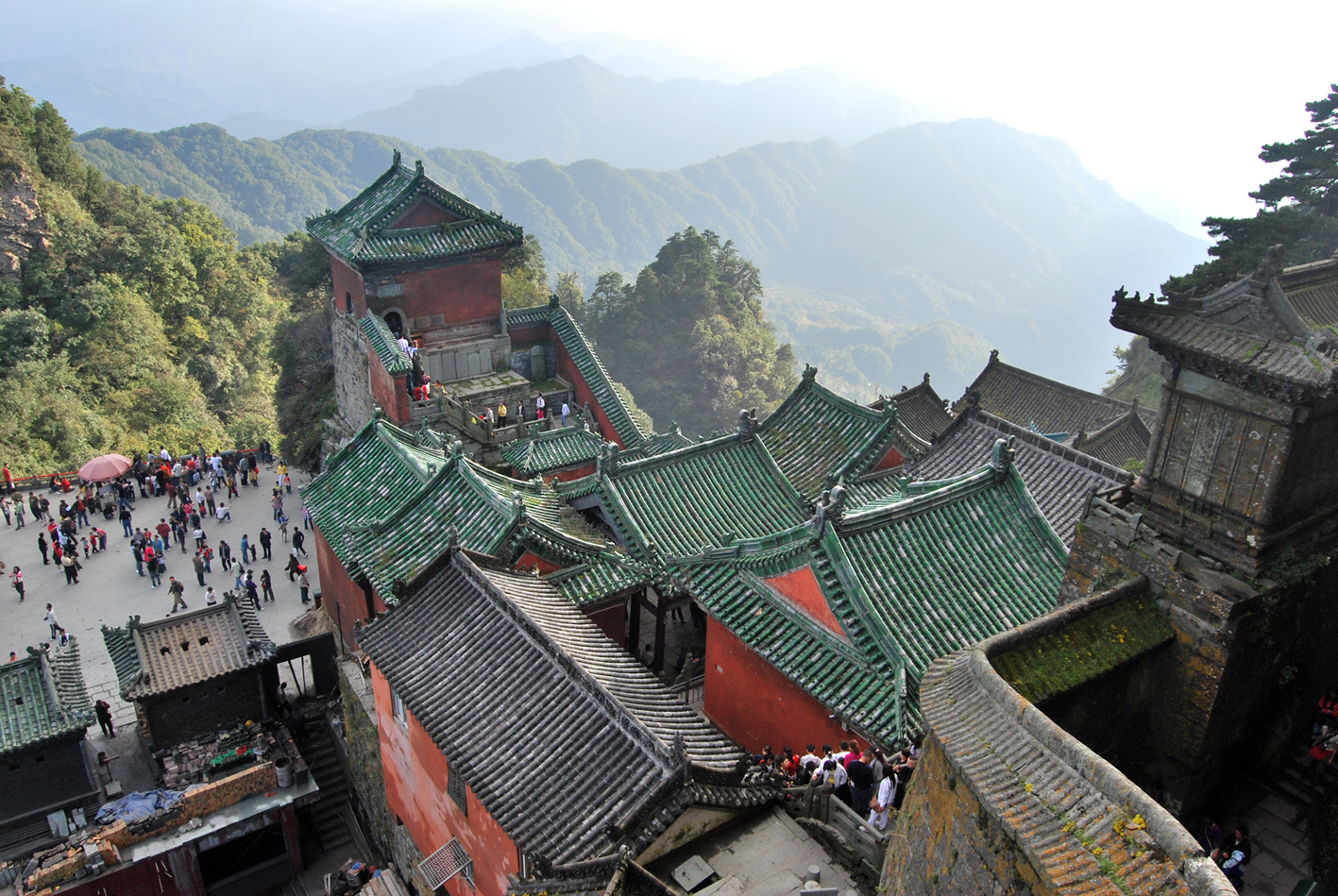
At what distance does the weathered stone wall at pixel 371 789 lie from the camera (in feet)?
54.2

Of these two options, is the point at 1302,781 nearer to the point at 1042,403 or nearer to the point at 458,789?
the point at 458,789

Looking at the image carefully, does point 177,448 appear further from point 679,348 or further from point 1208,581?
point 1208,581

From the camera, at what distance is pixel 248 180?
125688mm

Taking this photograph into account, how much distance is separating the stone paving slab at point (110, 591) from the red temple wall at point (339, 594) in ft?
6.43

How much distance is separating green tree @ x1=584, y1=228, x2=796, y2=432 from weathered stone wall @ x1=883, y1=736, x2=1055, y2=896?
2225 inches

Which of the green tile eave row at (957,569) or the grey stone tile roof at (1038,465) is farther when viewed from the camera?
the grey stone tile roof at (1038,465)

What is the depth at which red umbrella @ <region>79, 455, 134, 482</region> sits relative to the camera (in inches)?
1107

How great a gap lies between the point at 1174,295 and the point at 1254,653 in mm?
4667

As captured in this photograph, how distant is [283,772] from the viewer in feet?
60.7

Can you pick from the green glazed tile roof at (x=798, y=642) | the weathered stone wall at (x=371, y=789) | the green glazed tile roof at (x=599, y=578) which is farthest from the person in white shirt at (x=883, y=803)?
the weathered stone wall at (x=371, y=789)

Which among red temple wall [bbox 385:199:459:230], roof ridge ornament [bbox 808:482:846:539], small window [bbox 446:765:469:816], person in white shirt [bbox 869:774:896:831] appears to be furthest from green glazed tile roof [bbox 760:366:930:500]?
red temple wall [bbox 385:199:459:230]

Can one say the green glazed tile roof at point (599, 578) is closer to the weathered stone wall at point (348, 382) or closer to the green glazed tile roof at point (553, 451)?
the green glazed tile roof at point (553, 451)

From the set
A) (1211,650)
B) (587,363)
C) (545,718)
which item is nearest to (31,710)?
(545,718)

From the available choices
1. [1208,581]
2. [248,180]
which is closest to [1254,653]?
[1208,581]
